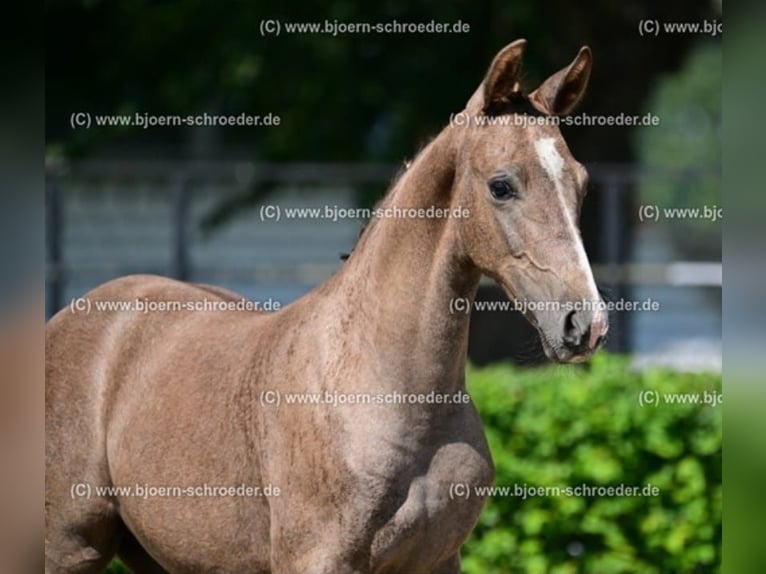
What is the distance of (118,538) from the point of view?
16.4 ft

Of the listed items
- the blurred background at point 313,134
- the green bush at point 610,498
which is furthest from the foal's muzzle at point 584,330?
the blurred background at point 313,134

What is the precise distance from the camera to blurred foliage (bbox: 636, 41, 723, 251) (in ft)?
31.2

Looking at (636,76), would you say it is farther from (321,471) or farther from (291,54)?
(321,471)

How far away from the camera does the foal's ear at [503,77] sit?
385 centimetres

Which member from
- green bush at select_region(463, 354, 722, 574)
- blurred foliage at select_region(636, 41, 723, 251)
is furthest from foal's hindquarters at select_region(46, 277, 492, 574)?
blurred foliage at select_region(636, 41, 723, 251)

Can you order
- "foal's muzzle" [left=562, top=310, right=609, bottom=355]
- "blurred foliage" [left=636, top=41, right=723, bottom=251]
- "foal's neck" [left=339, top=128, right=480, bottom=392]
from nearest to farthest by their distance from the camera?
"foal's muzzle" [left=562, top=310, right=609, bottom=355] → "foal's neck" [left=339, top=128, right=480, bottom=392] → "blurred foliage" [left=636, top=41, right=723, bottom=251]

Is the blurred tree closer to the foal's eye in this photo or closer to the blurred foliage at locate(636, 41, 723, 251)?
the blurred foliage at locate(636, 41, 723, 251)

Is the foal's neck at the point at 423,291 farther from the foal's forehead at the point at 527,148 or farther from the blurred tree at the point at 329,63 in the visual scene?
the blurred tree at the point at 329,63

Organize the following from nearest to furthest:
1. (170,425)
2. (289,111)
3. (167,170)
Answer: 1. (170,425)
2. (167,170)
3. (289,111)

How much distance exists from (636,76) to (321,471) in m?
7.18

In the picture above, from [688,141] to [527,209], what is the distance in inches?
451

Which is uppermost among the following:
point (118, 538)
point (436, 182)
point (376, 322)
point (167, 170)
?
point (167, 170)

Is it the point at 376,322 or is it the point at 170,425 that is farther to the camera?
the point at 170,425

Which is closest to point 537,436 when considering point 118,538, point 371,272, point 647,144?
point 118,538
